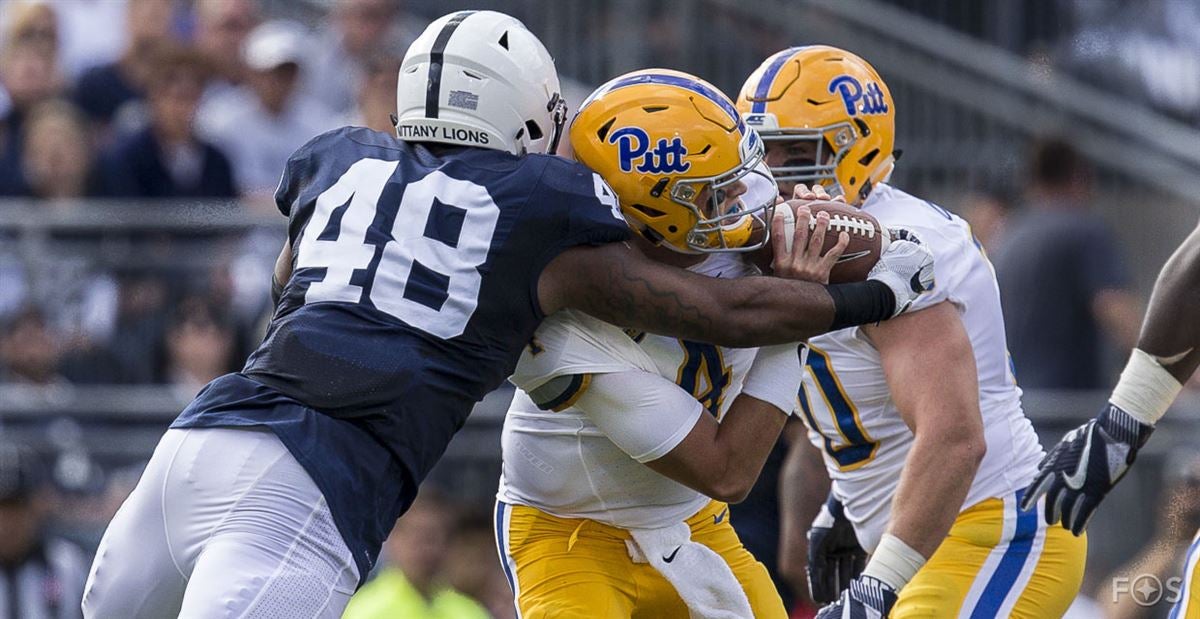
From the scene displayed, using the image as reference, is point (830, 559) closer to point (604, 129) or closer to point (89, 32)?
point (604, 129)

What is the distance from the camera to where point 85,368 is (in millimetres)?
8367

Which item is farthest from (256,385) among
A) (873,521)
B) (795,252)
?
A: (873,521)

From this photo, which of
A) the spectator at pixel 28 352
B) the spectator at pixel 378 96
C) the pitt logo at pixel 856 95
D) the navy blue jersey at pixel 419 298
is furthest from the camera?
the spectator at pixel 378 96

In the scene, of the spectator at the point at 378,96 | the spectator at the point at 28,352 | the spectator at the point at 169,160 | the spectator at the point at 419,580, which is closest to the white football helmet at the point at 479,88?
the spectator at the point at 419,580

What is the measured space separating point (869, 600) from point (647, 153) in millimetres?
1205

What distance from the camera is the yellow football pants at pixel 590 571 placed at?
433 cm

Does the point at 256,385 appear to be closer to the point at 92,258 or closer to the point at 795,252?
the point at 795,252

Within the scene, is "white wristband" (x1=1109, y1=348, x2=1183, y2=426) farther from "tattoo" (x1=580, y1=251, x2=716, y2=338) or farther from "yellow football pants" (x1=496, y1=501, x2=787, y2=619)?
"tattoo" (x1=580, y1=251, x2=716, y2=338)

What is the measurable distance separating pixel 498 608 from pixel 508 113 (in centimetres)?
365

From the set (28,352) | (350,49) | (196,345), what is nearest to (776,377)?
(196,345)

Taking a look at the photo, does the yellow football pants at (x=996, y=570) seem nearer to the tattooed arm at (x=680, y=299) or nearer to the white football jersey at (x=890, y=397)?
the white football jersey at (x=890, y=397)

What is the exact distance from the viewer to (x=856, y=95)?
4.80 meters

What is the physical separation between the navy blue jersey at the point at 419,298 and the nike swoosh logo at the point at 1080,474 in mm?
1308

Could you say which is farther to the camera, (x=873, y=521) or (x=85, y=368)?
(x=85, y=368)
